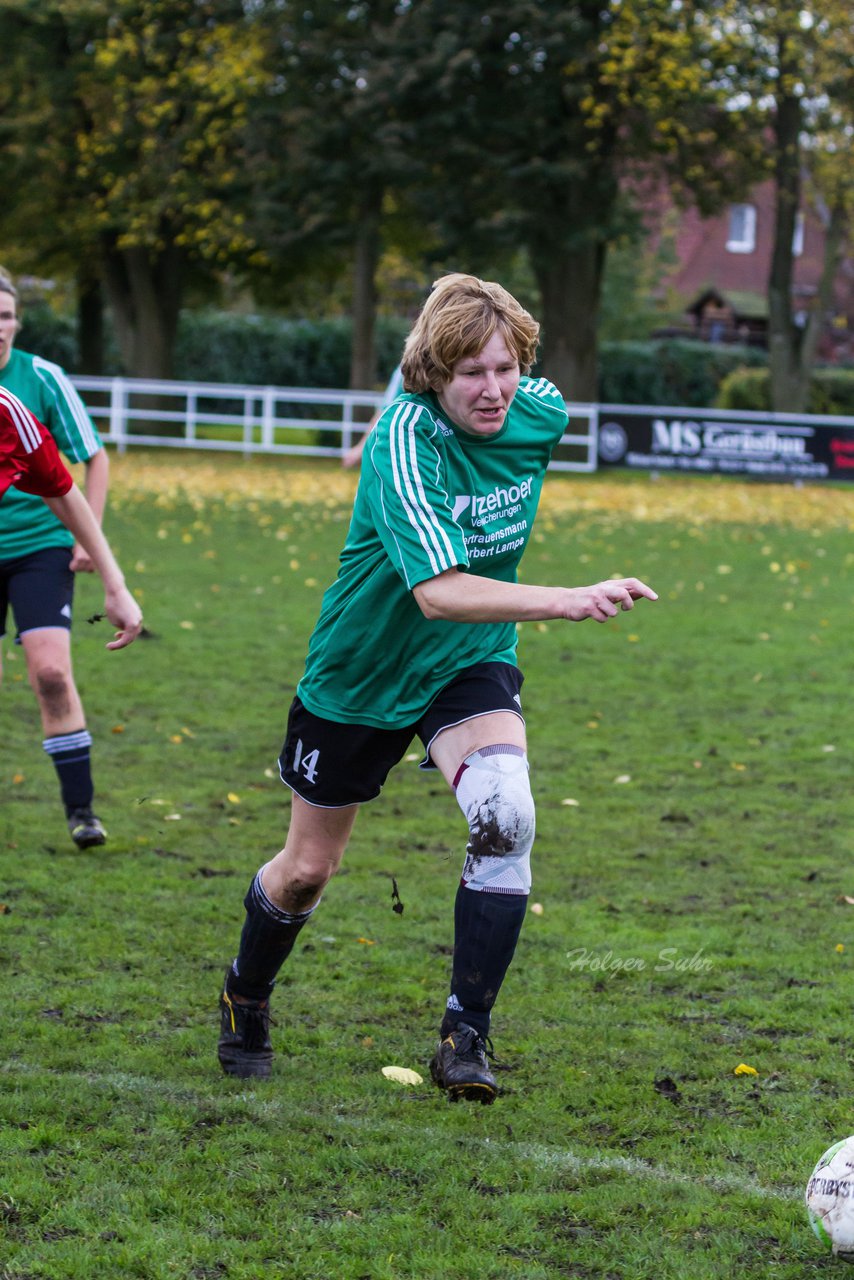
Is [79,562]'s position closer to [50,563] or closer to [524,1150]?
[50,563]

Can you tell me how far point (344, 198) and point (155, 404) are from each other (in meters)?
6.08

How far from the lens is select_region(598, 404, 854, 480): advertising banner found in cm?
2614

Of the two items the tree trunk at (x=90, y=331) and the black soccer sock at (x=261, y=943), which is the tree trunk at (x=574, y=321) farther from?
the black soccer sock at (x=261, y=943)

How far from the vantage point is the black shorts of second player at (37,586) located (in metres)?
6.38

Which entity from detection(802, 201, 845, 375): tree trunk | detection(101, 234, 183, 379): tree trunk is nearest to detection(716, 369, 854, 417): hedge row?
detection(802, 201, 845, 375): tree trunk

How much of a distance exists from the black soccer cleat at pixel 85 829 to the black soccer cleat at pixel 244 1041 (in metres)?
2.38

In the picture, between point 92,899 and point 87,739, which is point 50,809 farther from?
point 92,899

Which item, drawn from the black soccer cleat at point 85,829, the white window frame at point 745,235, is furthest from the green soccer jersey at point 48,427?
the white window frame at point 745,235

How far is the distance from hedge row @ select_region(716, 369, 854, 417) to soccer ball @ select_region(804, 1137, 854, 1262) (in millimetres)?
32413

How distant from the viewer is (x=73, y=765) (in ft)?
21.7

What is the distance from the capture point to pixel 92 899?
19.7ft

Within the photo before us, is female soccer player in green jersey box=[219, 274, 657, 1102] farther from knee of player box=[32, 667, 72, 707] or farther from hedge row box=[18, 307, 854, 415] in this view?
hedge row box=[18, 307, 854, 415]

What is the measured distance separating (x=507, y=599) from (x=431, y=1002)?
183cm

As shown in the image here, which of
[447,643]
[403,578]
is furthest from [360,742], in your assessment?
[403,578]
